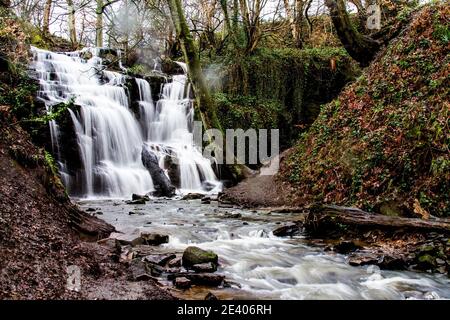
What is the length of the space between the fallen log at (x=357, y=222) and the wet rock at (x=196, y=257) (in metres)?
2.56

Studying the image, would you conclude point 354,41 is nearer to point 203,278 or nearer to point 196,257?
point 196,257

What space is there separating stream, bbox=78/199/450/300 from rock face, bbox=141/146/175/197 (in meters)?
3.77

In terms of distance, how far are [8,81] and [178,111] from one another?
6.76m

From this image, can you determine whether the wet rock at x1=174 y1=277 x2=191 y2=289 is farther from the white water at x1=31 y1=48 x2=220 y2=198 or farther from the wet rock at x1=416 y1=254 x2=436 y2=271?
the white water at x1=31 y1=48 x2=220 y2=198

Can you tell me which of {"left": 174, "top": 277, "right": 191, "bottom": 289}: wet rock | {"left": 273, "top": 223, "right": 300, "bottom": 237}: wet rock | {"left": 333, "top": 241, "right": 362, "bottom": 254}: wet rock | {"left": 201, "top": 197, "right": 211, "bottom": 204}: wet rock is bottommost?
{"left": 201, "top": 197, "right": 211, "bottom": 204}: wet rock

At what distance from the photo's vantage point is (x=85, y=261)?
A: 4.11m

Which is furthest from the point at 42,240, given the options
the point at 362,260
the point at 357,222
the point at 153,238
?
the point at 357,222

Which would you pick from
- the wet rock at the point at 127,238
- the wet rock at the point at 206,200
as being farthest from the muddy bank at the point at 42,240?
the wet rock at the point at 206,200

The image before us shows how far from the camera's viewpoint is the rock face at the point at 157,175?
12.6 m

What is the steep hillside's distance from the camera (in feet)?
22.8

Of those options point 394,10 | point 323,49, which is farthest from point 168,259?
point 394,10

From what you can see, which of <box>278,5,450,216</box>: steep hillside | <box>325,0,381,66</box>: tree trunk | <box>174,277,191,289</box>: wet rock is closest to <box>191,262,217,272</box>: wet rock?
<box>174,277,191,289</box>: wet rock
